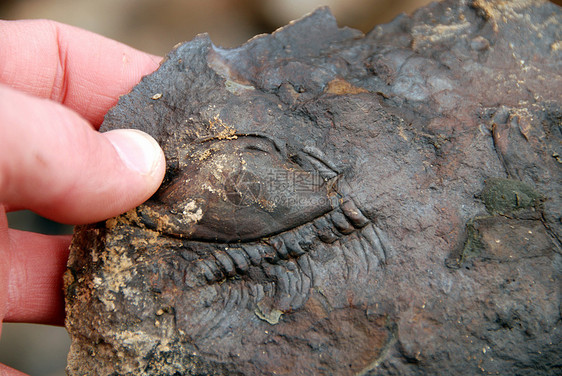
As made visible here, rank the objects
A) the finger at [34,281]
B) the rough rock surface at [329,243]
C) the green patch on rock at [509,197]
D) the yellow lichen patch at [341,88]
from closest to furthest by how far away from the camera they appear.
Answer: the rough rock surface at [329,243] < the green patch on rock at [509,197] < the yellow lichen patch at [341,88] < the finger at [34,281]

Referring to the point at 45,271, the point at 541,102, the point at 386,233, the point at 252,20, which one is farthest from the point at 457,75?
the point at 252,20

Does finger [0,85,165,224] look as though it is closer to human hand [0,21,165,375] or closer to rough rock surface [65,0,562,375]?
human hand [0,21,165,375]

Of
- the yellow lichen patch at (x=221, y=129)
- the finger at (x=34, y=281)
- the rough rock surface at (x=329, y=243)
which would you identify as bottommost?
the finger at (x=34, y=281)

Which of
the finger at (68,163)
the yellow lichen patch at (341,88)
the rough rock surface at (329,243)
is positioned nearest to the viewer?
the finger at (68,163)

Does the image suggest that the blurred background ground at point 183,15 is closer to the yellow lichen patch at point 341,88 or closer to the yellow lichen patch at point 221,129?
the yellow lichen patch at point 341,88

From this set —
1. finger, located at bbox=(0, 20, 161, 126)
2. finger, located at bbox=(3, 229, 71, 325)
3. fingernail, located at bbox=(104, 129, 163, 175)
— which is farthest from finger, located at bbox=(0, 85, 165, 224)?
finger, located at bbox=(0, 20, 161, 126)

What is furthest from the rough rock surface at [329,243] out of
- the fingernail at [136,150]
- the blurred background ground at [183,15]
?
the blurred background ground at [183,15]
